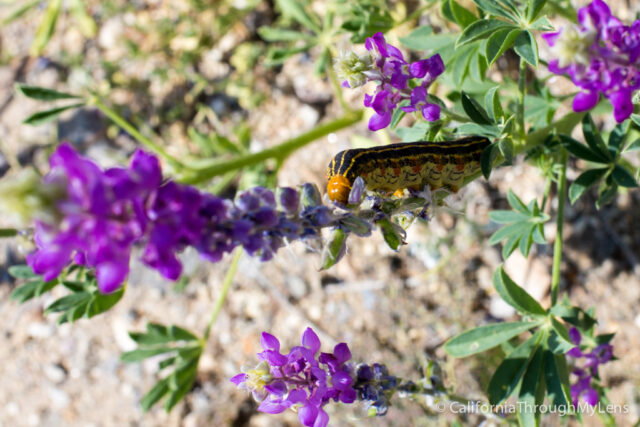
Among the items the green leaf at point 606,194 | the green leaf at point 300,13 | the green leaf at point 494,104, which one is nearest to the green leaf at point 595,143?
the green leaf at point 606,194

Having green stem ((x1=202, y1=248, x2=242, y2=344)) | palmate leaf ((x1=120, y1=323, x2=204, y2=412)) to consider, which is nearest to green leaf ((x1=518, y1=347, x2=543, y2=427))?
green stem ((x1=202, y1=248, x2=242, y2=344))

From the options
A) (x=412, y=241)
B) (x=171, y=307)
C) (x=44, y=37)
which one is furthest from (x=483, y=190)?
(x=44, y=37)

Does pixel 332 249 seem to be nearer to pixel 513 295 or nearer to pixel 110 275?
pixel 110 275

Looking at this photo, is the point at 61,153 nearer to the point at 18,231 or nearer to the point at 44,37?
the point at 18,231

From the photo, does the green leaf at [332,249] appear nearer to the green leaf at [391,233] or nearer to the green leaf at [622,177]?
the green leaf at [391,233]

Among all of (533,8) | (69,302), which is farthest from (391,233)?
(69,302)

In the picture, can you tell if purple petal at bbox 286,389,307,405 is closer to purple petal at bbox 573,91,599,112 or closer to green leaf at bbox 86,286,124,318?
green leaf at bbox 86,286,124,318
